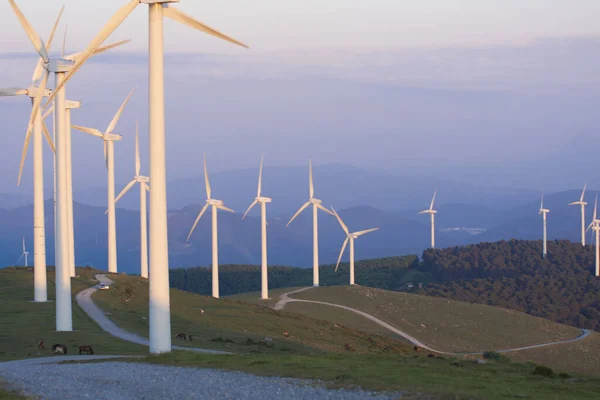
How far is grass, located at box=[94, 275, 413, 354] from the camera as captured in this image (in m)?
56.2

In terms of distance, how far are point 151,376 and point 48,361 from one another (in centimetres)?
1045

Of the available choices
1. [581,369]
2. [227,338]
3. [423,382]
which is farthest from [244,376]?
[581,369]

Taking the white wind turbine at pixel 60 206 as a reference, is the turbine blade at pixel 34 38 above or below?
above

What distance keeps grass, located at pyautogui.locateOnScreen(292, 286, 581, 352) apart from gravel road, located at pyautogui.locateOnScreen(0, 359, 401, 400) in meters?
59.9

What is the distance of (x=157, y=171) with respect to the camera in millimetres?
38469

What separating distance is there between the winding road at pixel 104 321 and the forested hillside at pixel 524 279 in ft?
269

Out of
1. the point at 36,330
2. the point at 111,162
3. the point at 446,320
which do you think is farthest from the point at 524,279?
the point at 36,330

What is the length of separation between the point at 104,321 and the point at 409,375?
34.0 meters

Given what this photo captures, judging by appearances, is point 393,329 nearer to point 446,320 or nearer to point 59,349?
point 446,320

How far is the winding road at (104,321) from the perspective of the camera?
49.5m

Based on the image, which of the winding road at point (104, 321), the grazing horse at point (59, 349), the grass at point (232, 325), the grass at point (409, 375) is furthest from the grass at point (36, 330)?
the grass at point (409, 375)

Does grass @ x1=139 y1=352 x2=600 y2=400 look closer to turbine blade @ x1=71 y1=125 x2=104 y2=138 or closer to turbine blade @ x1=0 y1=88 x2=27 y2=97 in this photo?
turbine blade @ x1=0 y1=88 x2=27 y2=97

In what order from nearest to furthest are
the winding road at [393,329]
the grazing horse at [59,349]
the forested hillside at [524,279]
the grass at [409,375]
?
the grass at [409,375]
the grazing horse at [59,349]
the winding road at [393,329]
the forested hillside at [524,279]

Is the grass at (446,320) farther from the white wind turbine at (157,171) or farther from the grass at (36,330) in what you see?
the white wind turbine at (157,171)
